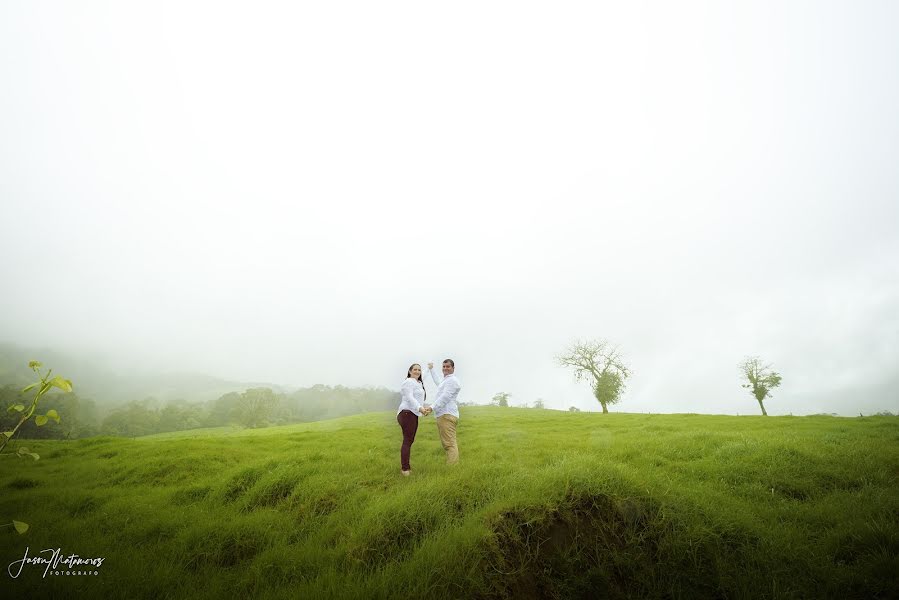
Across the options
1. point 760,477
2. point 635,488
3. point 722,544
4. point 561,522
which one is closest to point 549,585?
point 561,522

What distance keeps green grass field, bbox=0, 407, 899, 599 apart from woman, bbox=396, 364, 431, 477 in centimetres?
61

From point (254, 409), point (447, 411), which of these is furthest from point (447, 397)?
point (254, 409)

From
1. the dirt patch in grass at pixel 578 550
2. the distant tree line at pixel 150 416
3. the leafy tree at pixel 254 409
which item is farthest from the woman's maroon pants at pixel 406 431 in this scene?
the leafy tree at pixel 254 409

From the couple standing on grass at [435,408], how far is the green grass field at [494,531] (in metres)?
0.72

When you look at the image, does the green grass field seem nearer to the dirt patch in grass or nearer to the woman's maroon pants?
the dirt patch in grass

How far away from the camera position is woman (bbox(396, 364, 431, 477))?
32.9 feet

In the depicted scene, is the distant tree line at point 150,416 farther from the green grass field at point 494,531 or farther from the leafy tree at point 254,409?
the green grass field at point 494,531

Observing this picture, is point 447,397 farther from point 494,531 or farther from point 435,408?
point 494,531

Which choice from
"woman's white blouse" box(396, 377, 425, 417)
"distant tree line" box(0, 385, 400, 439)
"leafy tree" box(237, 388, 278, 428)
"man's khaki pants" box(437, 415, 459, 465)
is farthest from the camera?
"leafy tree" box(237, 388, 278, 428)

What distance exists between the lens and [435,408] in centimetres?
1082

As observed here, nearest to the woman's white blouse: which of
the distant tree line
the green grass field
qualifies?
the green grass field

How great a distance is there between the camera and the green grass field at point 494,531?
16.6 ft

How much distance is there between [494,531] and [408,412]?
16.3ft

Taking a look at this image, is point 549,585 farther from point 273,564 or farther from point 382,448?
point 382,448
